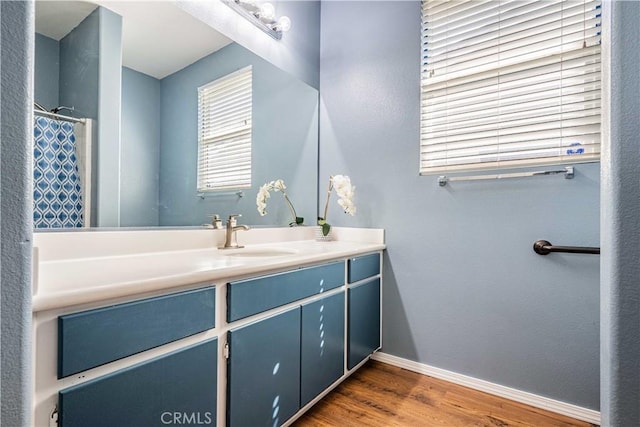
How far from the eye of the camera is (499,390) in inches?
64.7

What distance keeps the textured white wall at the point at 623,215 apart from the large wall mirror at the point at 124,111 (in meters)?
1.51

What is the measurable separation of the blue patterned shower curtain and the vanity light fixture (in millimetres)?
1116

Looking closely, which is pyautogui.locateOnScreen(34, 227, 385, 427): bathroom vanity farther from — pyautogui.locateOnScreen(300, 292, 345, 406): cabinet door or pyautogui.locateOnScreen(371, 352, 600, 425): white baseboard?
pyautogui.locateOnScreen(371, 352, 600, 425): white baseboard

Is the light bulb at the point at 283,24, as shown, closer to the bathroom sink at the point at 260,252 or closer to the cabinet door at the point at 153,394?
the bathroom sink at the point at 260,252

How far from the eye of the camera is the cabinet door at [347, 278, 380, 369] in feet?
5.55

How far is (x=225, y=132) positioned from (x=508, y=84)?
1554 mm

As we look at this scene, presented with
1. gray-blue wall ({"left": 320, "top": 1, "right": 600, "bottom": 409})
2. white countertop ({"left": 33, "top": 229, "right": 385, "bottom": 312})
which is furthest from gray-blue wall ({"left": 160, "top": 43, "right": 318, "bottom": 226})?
white countertop ({"left": 33, "top": 229, "right": 385, "bottom": 312})

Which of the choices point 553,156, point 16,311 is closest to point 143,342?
point 16,311

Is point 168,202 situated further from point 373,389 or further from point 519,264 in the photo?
point 519,264

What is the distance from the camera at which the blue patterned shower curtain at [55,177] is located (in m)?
1.03

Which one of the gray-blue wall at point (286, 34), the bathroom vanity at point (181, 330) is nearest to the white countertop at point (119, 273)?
the bathroom vanity at point (181, 330)

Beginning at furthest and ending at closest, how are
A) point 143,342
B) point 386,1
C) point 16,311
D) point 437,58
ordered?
point 386,1 < point 437,58 < point 143,342 < point 16,311

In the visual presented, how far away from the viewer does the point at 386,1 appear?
6.64ft

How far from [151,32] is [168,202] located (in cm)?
75
